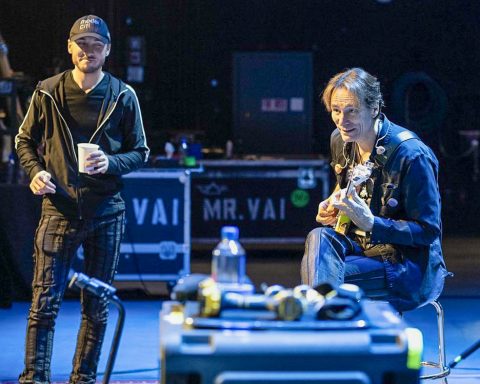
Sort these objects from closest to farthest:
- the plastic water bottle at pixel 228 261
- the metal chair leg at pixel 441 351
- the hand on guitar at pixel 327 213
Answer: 1. the plastic water bottle at pixel 228 261
2. the hand on guitar at pixel 327 213
3. the metal chair leg at pixel 441 351

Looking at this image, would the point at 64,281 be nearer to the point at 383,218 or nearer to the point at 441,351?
the point at 383,218

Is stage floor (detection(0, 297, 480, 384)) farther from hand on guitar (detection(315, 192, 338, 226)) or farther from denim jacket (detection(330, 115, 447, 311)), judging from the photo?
hand on guitar (detection(315, 192, 338, 226))

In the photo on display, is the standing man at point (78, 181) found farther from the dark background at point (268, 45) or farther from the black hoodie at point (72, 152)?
the dark background at point (268, 45)

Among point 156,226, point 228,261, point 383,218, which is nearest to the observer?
point 228,261

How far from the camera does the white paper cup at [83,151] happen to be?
171 inches

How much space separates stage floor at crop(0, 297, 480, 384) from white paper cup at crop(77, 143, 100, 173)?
1.32 metres

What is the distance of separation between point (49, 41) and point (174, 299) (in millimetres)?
9533

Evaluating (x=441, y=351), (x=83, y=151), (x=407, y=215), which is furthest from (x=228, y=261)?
(x=441, y=351)

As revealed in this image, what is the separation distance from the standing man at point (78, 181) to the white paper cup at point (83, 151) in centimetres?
3

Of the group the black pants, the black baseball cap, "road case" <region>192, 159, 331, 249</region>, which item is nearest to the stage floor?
the black pants

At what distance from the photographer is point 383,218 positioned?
13.7 feet

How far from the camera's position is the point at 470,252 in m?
10.2

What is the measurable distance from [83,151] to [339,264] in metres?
1.17

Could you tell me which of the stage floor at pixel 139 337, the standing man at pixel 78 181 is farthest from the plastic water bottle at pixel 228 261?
the stage floor at pixel 139 337
